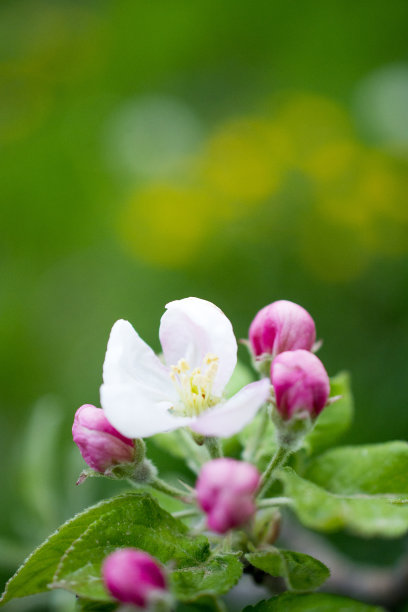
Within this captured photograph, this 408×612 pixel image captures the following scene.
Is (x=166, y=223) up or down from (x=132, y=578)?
up

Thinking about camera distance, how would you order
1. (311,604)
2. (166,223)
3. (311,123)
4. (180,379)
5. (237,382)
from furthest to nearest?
(311,123)
(166,223)
(237,382)
(180,379)
(311,604)

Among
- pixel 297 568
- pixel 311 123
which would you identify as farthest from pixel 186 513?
pixel 311 123

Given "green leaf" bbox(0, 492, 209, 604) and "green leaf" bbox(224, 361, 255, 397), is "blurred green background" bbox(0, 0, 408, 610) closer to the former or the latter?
"green leaf" bbox(224, 361, 255, 397)

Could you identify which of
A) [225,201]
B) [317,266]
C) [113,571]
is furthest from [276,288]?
[113,571]

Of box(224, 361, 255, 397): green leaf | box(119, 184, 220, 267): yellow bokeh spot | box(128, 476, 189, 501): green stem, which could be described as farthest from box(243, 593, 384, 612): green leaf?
box(119, 184, 220, 267): yellow bokeh spot

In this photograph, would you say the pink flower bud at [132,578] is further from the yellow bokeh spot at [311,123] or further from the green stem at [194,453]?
the yellow bokeh spot at [311,123]

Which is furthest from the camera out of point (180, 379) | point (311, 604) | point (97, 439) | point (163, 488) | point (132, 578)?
point (180, 379)

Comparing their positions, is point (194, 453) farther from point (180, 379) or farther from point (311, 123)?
point (311, 123)

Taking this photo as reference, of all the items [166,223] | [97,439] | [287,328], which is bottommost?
[97,439]
